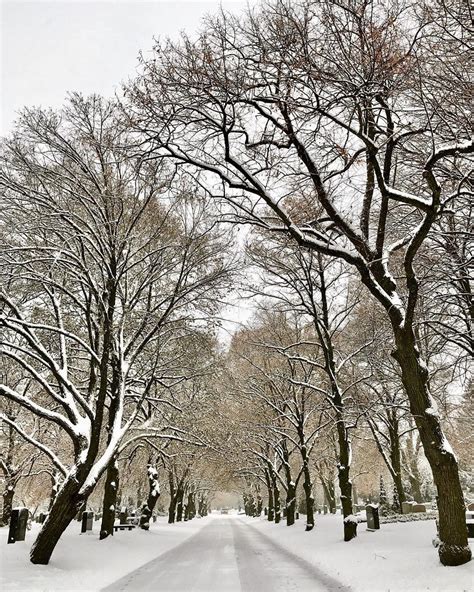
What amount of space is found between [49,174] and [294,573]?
10923 millimetres

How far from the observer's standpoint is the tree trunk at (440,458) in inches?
295

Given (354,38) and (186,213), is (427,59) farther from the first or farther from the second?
(186,213)

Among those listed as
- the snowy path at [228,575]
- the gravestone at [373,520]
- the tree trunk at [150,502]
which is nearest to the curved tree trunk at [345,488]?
the gravestone at [373,520]

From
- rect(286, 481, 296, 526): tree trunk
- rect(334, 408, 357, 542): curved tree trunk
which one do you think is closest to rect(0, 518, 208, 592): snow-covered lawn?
rect(334, 408, 357, 542): curved tree trunk

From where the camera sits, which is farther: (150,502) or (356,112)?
(150,502)

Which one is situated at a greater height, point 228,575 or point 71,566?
point 71,566

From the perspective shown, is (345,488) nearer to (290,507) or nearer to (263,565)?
(263,565)

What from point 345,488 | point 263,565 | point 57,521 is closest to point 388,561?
point 263,565

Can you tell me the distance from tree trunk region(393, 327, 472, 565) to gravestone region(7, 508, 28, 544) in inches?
405

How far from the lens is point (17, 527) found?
11.9 metres

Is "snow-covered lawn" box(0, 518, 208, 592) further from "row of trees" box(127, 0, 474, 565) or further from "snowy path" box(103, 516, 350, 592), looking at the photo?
"row of trees" box(127, 0, 474, 565)

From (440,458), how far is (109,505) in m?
13.6

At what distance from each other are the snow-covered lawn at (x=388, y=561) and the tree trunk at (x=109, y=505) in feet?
21.5

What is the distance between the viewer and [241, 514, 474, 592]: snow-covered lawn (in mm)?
7121
